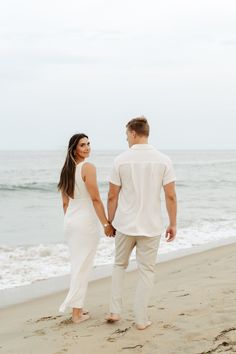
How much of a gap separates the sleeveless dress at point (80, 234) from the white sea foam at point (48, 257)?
2946 millimetres

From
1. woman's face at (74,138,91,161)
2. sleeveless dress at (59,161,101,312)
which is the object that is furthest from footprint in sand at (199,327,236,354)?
woman's face at (74,138,91,161)

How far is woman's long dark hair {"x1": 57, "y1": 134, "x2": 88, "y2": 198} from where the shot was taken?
4395mm

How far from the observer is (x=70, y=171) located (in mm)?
4398

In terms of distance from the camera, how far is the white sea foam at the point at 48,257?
7.76m

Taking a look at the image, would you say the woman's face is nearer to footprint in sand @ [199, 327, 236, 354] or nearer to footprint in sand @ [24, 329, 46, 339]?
footprint in sand @ [24, 329, 46, 339]

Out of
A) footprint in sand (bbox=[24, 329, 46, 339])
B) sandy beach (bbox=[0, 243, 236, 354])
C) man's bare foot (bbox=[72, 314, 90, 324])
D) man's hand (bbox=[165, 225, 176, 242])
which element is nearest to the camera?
sandy beach (bbox=[0, 243, 236, 354])

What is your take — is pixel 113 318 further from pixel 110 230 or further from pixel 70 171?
pixel 70 171

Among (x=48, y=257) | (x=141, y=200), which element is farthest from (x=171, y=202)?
(x=48, y=257)

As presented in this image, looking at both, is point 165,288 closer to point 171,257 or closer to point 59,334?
point 59,334

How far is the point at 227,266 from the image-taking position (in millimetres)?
7277

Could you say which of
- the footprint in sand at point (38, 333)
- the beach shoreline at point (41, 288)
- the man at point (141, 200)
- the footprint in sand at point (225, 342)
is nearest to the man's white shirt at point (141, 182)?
the man at point (141, 200)

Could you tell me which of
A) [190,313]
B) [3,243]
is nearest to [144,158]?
[190,313]

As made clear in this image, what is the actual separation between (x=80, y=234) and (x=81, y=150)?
29.9 inches

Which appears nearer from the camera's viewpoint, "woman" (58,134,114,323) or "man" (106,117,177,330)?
"man" (106,117,177,330)
